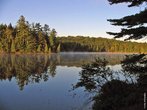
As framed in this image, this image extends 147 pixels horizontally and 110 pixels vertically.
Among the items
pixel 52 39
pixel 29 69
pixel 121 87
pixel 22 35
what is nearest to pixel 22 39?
pixel 22 35

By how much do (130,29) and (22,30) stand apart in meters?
107

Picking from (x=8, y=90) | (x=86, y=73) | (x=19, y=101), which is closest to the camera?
(x=86, y=73)

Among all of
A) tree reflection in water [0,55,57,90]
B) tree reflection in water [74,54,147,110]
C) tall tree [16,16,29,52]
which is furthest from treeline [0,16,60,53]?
tree reflection in water [74,54,147,110]

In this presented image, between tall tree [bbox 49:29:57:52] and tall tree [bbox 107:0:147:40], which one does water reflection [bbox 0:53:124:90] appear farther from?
tall tree [bbox 49:29:57:52]

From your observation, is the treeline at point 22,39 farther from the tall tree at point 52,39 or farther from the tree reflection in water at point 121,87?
the tree reflection in water at point 121,87

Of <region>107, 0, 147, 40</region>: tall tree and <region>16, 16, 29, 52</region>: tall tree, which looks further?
<region>16, 16, 29, 52</region>: tall tree

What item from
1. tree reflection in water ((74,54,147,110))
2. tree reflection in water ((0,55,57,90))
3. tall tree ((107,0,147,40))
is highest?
tall tree ((107,0,147,40))

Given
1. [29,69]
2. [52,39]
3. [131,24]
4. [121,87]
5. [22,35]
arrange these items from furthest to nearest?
[52,39], [22,35], [29,69], [121,87], [131,24]

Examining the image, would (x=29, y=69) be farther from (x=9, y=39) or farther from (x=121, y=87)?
(x=9, y=39)

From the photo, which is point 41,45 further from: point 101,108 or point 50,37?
point 101,108

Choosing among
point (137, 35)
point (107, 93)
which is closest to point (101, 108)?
point (107, 93)

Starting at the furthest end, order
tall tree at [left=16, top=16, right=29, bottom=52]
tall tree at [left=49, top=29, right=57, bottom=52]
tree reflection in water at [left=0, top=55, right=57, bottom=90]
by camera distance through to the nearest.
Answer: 1. tall tree at [left=49, top=29, right=57, bottom=52]
2. tall tree at [left=16, top=16, right=29, bottom=52]
3. tree reflection in water at [left=0, top=55, right=57, bottom=90]

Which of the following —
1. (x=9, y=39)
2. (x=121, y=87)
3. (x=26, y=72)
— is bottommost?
(x=26, y=72)

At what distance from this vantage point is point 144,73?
1504cm
